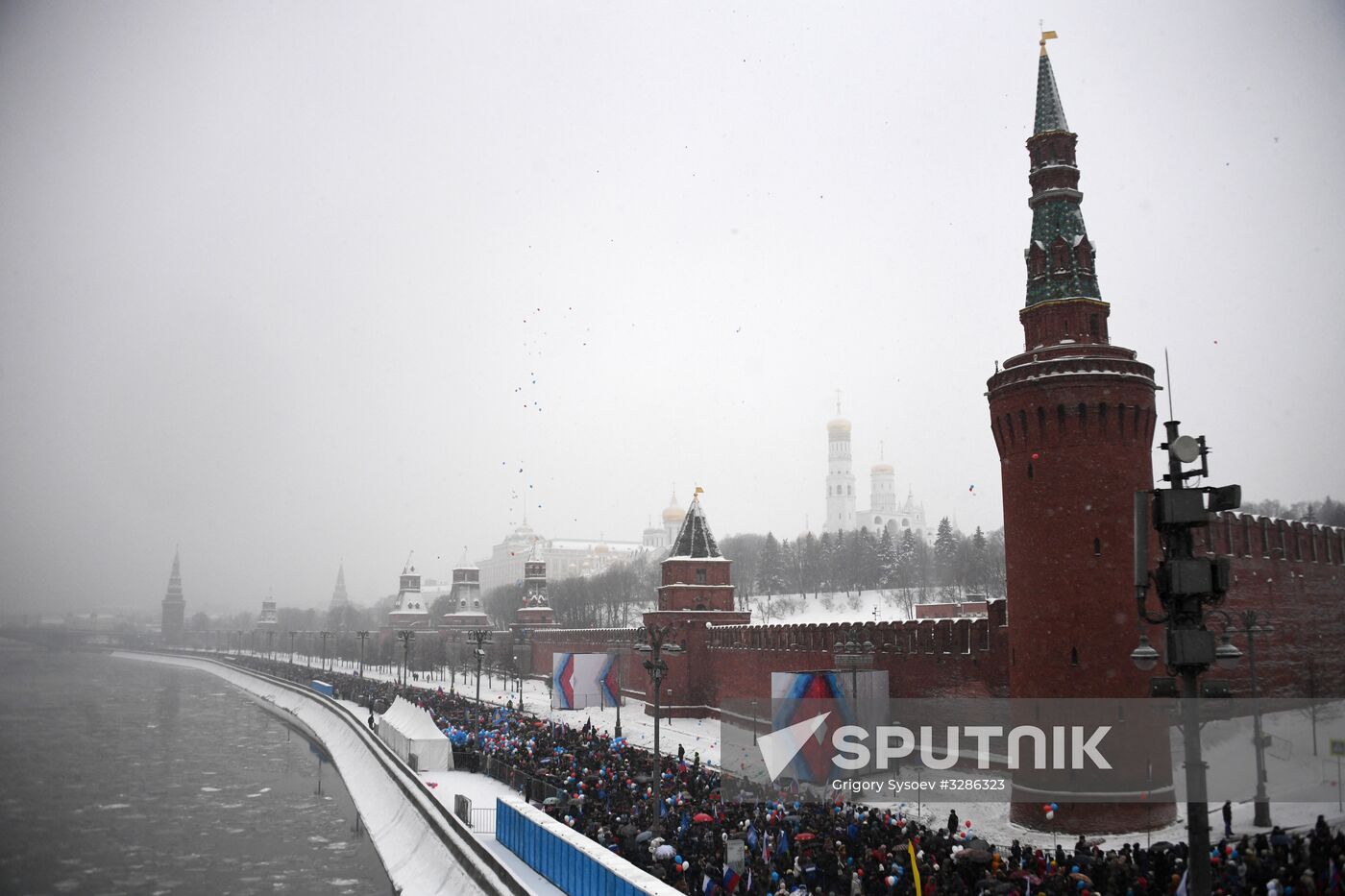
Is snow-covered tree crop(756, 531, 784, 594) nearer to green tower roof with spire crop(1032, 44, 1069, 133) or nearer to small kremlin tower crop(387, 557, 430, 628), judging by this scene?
small kremlin tower crop(387, 557, 430, 628)

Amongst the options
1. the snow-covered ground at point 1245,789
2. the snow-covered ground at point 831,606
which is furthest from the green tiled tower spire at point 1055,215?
the snow-covered ground at point 831,606

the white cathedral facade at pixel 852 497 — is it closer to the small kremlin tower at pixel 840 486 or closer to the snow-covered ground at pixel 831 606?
the small kremlin tower at pixel 840 486

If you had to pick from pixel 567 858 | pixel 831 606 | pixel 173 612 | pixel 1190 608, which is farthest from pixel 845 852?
pixel 173 612

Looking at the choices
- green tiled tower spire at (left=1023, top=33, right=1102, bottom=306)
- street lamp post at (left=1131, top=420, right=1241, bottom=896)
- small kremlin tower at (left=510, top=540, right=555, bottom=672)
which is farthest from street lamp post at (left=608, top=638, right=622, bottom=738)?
street lamp post at (left=1131, top=420, right=1241, bottom=896)

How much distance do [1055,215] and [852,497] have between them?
117110mm

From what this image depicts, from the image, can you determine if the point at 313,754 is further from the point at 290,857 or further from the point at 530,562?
the point at 530,562

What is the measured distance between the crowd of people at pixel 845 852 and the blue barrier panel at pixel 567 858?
3.05 feet

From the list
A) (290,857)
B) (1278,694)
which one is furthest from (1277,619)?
(290,857)

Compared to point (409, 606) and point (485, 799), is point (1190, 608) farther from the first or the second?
point (409, 606)

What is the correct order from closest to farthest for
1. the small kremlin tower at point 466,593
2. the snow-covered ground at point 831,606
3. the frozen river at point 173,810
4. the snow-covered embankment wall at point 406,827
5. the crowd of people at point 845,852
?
the crowd of people at point 845,852, the snow-covered embankment wall at point 406,827, the frozen river at point 173,810, the snow-covered ground at point 831,606, the small kremlin tower at point 466,593

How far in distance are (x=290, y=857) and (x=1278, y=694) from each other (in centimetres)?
2631

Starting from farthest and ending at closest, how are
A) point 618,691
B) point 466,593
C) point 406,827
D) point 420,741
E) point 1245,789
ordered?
point 466,593, point 618,691, point 420,741, point 406,827, point 1245,789

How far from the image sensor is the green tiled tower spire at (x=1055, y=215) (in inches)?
880

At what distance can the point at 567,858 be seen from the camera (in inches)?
620
